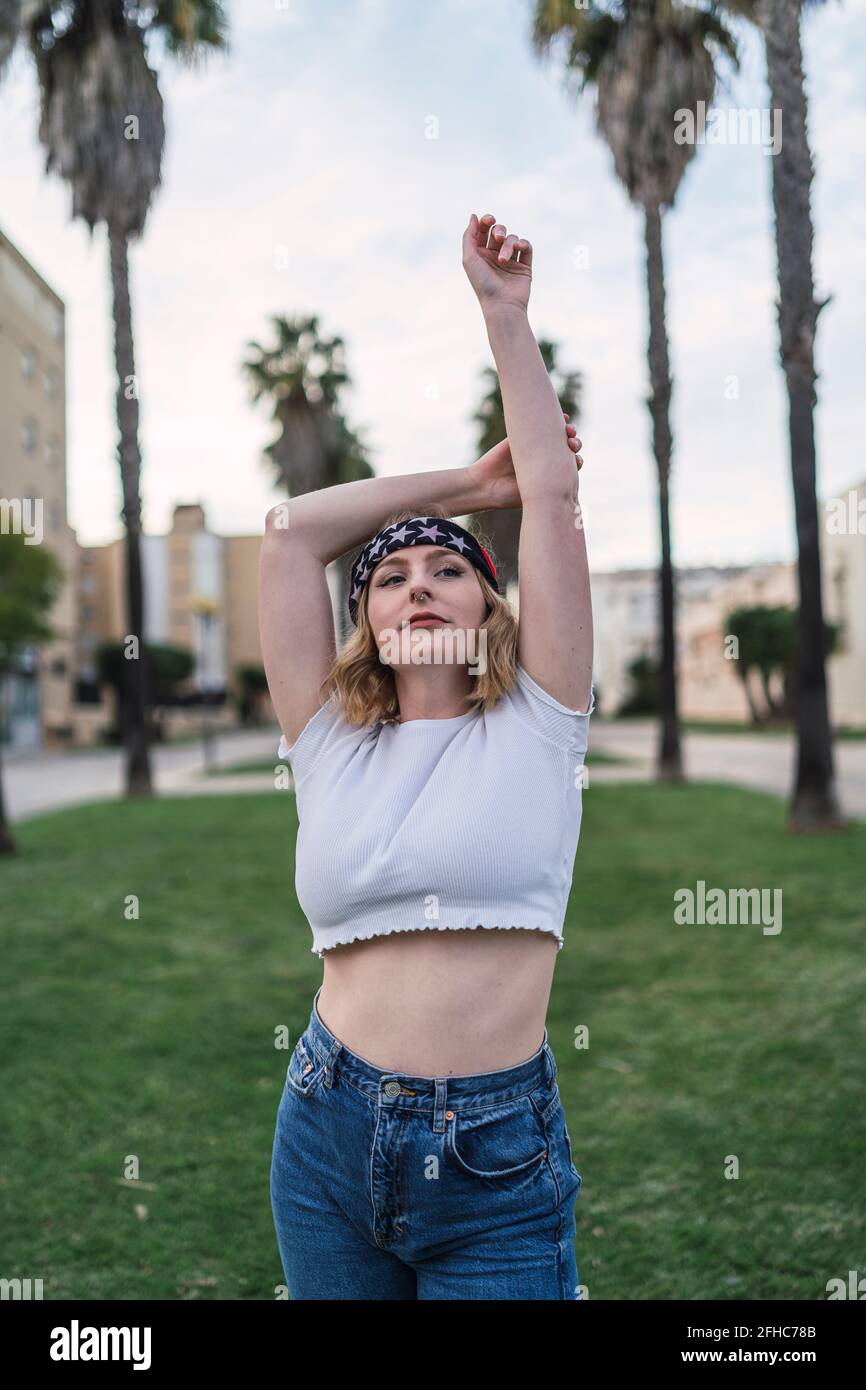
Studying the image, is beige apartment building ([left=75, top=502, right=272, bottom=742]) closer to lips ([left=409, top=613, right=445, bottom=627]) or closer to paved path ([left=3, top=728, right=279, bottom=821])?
paved path ([left=3, top=728, right=279, bottom=821])

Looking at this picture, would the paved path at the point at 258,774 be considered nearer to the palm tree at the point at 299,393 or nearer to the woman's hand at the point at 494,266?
the palm tree at the point at 299,393

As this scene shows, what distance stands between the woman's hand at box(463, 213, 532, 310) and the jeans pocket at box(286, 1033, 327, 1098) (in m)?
1.23

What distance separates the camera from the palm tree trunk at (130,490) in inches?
679

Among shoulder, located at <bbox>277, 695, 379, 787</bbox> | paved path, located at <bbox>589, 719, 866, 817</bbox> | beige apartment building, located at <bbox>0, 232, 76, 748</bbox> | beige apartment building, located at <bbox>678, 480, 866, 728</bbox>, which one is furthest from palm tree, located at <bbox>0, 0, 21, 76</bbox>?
beige apartment building, located at <bbox>0, 232, 76, 748</bbox>

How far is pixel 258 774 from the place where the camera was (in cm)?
2345

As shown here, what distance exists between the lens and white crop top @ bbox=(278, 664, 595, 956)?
159cm

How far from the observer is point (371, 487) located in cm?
192

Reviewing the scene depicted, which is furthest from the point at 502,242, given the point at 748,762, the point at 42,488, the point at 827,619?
the point at 42,488

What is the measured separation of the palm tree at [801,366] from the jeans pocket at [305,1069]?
10459 mm

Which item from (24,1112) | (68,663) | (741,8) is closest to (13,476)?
(68,663)

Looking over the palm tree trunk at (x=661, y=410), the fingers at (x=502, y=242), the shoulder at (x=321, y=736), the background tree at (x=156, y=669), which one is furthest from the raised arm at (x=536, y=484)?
the background tree at (x=156, y=669)

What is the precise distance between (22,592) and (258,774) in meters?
6.09

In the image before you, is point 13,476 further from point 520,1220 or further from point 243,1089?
point 520,1220

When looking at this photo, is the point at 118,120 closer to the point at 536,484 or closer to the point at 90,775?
the point at 90,775
